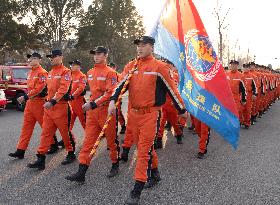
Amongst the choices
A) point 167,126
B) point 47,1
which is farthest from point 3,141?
point 47,1

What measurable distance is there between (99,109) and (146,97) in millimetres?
1154

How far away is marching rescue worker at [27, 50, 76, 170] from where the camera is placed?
19.7 ft

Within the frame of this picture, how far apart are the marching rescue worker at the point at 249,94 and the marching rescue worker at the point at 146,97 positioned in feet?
22.3

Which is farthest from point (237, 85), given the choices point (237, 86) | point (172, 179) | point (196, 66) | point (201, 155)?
point (172, 179)

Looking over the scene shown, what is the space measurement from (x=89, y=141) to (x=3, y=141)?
3.89 metres

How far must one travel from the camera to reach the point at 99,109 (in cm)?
564

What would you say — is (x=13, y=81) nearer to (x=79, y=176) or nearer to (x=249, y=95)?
(x=249, y=95)

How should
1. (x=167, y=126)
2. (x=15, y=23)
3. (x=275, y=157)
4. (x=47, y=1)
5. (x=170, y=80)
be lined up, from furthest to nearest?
(x=47, y=1) → (x=15, y=23) → (x=167, y=126) → (x=275, y=157) → (x=170, y=80)

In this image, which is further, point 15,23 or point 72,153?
point 15,23

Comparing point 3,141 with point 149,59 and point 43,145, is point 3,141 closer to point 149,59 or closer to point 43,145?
point 43,145

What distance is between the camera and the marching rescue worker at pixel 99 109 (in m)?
5.42

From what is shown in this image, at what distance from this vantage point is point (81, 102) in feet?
27.9

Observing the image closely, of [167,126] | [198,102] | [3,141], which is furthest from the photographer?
[167,126]

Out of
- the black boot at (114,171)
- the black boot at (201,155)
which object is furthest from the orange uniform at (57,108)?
the black boot at (201,155)
